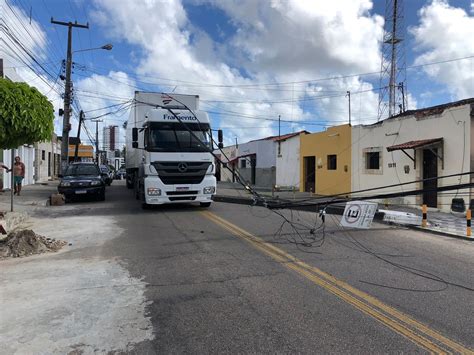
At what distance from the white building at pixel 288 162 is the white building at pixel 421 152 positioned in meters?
7.56

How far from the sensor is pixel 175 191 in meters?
14.0

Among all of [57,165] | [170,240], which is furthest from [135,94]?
[57,165]

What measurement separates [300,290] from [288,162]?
2575 centimetres

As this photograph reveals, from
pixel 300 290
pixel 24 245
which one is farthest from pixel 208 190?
pixel 300 290

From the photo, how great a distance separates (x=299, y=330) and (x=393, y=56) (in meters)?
32.2

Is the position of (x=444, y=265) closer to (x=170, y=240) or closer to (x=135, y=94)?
(x=170, y=240)

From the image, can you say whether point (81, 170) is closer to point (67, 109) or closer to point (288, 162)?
point (67, 109)

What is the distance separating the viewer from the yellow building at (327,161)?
2321 centimetres

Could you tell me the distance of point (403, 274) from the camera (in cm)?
631

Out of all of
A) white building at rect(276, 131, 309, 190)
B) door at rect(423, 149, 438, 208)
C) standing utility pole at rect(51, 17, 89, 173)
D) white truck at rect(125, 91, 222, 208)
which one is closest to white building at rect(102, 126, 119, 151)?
standing utility pole at rect(51, 17, 89, 173)

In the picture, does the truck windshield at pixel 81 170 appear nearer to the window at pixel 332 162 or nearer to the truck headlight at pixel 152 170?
the truck headlight at pixel 152 170

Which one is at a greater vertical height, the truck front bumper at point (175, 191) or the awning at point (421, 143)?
the awning at point (421, 143)

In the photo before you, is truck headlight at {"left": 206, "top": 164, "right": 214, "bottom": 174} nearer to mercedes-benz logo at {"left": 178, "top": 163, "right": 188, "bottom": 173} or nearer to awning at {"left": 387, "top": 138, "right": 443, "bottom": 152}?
mercedes-benz logo at {"left": 178, "top": 163, "right": 188, "bottom": 173}

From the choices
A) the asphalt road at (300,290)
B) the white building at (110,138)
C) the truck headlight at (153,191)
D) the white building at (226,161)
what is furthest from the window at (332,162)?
the white building at (110,138)
